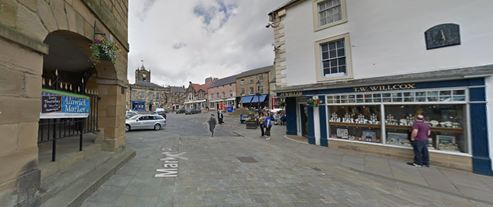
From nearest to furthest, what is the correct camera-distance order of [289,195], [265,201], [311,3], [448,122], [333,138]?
[265,201]
[289,195]
[448,122]
[333,138]
[311,3]

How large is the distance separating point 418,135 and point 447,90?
65.9 inches

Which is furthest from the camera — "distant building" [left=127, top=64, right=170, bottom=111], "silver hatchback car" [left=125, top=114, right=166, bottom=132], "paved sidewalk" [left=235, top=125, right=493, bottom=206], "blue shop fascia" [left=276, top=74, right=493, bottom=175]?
"distant building" [left=127, top=64, right=170, bottom=111]

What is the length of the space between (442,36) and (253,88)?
1210 inches

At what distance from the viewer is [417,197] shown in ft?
12.5

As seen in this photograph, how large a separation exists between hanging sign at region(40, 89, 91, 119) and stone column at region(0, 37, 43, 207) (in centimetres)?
91

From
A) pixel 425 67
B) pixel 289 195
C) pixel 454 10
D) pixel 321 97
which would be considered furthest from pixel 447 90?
pixel 289 195

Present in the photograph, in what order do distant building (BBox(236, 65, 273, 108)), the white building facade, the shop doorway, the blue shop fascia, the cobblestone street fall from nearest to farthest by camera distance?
the cobblestone street → the blue shop fascia → the white building facade → the shop doorway → distant building (BBox(236, 65, 273, 108))

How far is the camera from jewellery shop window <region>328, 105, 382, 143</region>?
703cm

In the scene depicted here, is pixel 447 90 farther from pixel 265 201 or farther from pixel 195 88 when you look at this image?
pixel 195 88

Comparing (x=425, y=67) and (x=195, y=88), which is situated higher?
(x=195, y=88)

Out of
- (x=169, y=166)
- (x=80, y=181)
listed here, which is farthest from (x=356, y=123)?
(x=80, y=181)

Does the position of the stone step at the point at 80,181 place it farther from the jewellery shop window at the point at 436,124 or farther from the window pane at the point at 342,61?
the window pane at the point at 342,61

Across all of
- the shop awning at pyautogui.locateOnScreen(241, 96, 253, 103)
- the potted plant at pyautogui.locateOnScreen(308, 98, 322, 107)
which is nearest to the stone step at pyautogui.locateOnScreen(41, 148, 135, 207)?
the potted plant at pyautogui.locateOnScreen(308, 98, 322, 107)

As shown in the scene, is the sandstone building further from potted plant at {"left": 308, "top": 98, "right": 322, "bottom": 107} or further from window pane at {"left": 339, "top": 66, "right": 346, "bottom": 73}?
window pane at {"left": 339, "top": 66, "right": 346, "bottom": 73}
